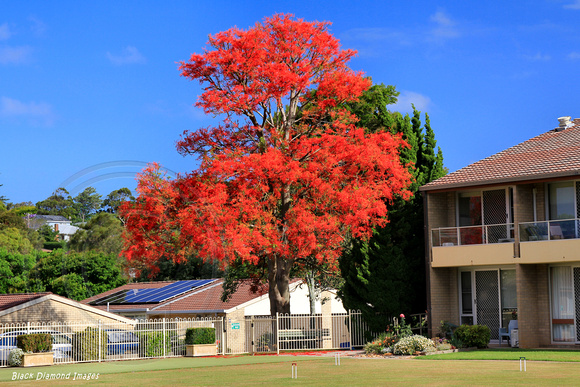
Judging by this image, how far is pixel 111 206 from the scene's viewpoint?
35156 mm

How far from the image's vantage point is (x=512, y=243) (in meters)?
29.3

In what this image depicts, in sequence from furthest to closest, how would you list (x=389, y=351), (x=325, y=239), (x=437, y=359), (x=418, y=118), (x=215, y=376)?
(x=418, y=118), (x=325, y=239), (x=389, y=351), (x=437, y=359), (x=215, y=376)

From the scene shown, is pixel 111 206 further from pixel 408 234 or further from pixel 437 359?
pixel 437 359

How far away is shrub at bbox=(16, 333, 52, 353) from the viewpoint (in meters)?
26.2

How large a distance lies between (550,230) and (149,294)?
28.1 m

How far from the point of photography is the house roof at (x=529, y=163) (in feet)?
93.6

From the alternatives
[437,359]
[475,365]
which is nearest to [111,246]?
[437,359]

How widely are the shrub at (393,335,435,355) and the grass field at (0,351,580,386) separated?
6.39ft

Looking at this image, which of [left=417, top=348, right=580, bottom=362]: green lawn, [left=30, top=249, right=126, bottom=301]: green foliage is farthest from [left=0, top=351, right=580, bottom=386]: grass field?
[left=30, top=249, right=126, bottom=301]: green foliage

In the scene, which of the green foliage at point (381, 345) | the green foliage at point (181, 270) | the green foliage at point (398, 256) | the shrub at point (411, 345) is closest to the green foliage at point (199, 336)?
the green foliage at point (398, 256)

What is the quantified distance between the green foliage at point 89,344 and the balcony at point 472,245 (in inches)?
536

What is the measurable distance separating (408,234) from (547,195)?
614 centimetres


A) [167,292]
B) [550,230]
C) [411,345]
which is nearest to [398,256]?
[411,345]

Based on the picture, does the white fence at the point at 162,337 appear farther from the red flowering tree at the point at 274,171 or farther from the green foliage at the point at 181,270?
the green foliage at the point at 181,270
